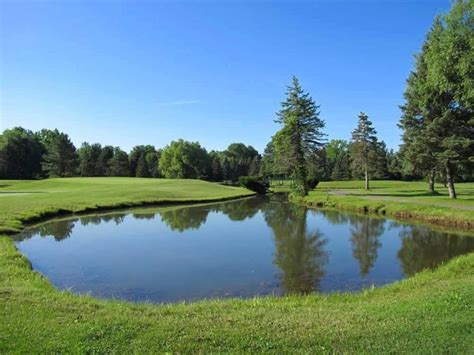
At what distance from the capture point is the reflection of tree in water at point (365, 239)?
14602mm

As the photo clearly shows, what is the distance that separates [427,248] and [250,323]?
12.9 m

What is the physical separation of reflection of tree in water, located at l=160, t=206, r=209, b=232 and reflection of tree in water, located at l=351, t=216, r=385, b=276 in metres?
9.47

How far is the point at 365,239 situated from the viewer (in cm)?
1927

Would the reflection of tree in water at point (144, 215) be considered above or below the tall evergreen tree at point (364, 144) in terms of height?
below

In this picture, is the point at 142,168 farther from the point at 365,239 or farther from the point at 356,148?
the point at 365,239

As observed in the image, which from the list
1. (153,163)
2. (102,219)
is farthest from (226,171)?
(102,219)

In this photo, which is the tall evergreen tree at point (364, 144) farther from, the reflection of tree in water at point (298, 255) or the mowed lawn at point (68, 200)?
the reflection of tree in water at point (298, 255)

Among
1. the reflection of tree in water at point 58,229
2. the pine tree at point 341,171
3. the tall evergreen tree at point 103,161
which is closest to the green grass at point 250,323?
the reflection of tree in water at point 58,229

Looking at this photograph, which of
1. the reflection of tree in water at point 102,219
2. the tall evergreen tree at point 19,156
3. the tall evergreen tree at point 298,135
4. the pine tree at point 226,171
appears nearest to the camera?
the reflection of tree in water at point 102,219

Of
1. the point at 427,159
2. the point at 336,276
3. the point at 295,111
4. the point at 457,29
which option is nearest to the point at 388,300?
the point at 336,276

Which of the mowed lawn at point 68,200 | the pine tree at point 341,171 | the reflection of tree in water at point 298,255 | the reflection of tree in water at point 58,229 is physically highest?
the pine tree at point 341,171

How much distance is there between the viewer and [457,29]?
2334 cm

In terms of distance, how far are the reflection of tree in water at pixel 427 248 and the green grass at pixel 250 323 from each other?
16.6 ft

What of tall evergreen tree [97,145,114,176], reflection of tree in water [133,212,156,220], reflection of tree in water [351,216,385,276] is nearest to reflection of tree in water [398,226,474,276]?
reflection of tree in water [351,216,385,276]
